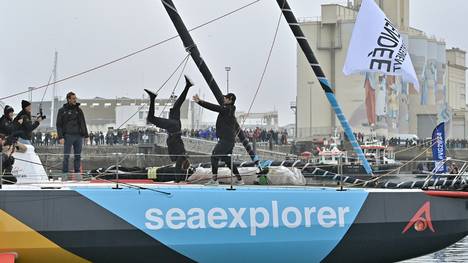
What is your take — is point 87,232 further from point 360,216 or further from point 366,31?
point 366,31

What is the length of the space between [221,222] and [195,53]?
3.74 metres

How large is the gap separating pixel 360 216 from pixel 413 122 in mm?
72483

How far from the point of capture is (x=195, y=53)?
1371cm

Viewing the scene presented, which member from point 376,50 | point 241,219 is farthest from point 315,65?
point 241,219

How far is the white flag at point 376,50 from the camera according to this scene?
571 inches

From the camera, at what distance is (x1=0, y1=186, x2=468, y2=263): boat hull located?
10.3 meters

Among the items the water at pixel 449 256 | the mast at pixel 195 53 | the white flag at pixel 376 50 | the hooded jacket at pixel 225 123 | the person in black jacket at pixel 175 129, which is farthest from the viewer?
the water at pixel 449 256

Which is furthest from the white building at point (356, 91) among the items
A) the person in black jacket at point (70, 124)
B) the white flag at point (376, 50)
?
the person in black jacket at point (70, 124)

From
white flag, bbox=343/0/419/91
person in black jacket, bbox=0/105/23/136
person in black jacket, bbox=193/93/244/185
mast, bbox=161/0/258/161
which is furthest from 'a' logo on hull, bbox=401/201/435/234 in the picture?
person in black jacket, bbox=0/105/23/136

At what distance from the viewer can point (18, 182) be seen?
36.2 feet

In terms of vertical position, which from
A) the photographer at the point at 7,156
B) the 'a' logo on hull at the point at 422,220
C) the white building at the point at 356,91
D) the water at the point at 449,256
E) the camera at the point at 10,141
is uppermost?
the white building at the point at 356,91

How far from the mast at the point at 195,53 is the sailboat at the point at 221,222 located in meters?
2.30

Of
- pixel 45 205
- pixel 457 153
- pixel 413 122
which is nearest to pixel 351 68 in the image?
pixel 45 205

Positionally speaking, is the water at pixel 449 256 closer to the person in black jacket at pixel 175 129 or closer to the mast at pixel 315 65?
the mast at pixel 315 65
